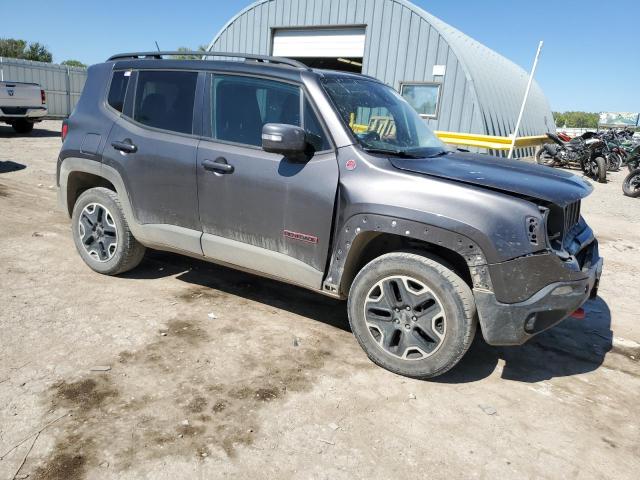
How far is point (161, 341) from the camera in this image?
3.58 metres

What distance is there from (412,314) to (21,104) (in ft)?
52.3

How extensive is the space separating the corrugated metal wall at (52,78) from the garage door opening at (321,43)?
1173 cm

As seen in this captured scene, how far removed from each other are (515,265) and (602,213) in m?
8.31

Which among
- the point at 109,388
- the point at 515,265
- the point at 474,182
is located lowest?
the point at 109,388

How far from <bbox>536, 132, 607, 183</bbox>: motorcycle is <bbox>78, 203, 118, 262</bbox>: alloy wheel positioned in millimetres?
14116

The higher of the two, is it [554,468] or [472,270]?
[472,270]

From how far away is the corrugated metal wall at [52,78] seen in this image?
22406 mm

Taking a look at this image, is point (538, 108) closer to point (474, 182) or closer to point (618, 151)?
point (618, 151)

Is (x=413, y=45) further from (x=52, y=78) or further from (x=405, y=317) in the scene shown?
(x=52, y=78)

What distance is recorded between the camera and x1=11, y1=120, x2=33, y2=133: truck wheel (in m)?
15.7

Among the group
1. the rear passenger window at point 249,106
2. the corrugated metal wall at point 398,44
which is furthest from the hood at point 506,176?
the corrugated metal wall at point 398,44

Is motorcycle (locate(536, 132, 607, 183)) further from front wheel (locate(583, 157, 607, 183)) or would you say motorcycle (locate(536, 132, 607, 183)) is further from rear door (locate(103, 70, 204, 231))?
rear door (locate(103, 70, 204, 231))

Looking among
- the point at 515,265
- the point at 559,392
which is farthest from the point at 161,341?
the point at 559,392

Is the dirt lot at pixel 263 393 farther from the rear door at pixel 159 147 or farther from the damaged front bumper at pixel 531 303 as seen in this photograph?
the rear door at pixel 159 147
